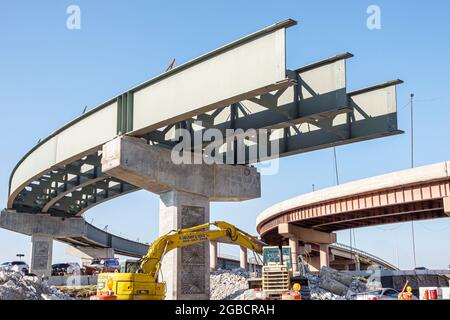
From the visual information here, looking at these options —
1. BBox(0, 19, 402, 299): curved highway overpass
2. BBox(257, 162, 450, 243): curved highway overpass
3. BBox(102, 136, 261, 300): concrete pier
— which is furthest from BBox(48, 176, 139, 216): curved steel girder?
BBox(257, 162, 450, 243): curved highway overpass

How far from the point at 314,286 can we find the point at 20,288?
19.1 meters

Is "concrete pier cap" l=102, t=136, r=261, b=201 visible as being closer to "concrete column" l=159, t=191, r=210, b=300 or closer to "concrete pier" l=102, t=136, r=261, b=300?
"concrete pier" l=102, t=136, r=261, b=300

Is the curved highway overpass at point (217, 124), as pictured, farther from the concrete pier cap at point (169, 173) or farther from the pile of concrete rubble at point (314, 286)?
the pile of concrete rubble at point (314, 286)

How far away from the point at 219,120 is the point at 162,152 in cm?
279

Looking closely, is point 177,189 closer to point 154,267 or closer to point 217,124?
point 217,124

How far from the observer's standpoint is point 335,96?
1864 centimetres

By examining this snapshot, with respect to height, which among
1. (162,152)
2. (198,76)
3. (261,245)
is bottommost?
(261,245)

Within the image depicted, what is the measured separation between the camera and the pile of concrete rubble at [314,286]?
30.2 m

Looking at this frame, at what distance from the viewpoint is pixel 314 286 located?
3406 cm

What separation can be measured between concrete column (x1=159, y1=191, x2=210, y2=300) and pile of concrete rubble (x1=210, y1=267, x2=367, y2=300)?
3686 mm

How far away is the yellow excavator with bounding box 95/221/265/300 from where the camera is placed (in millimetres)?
18438

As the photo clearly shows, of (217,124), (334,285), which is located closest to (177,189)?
(217,124)
